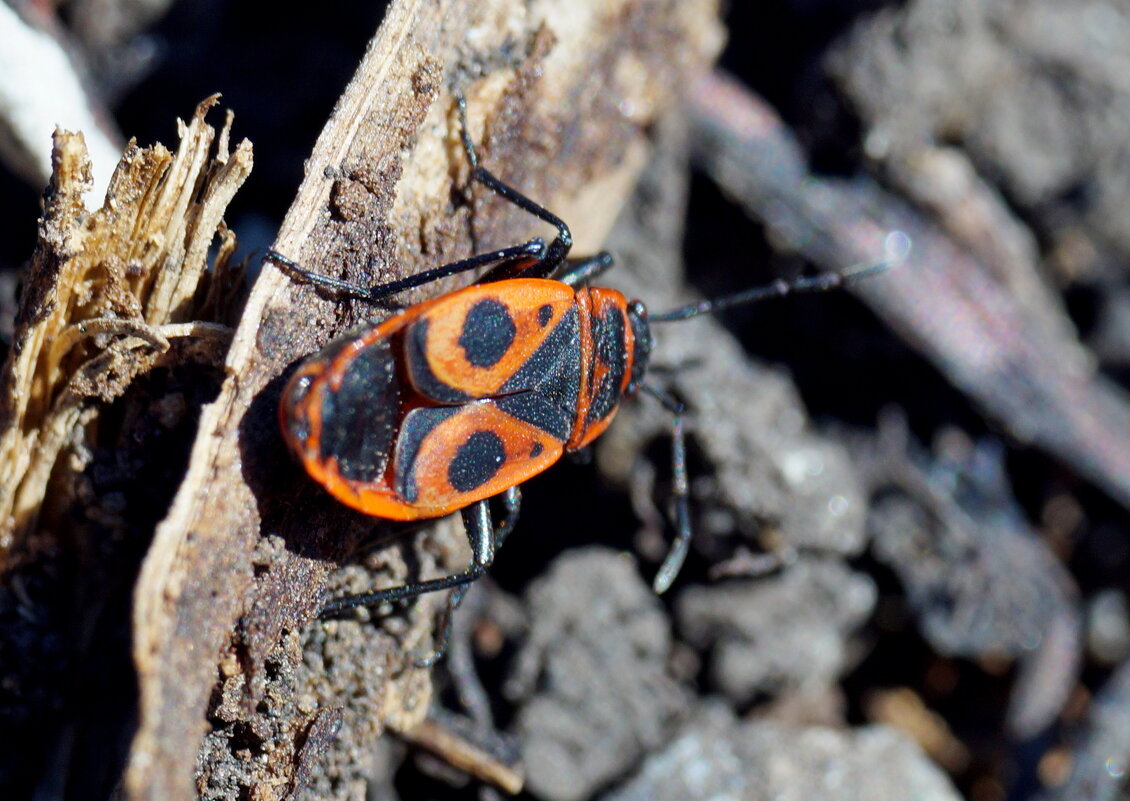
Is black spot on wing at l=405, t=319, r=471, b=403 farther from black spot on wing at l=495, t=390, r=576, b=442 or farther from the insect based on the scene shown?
black spot on wing at l=495, t=390, r=576, b=442

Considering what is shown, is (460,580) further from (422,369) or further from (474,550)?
(422,369)

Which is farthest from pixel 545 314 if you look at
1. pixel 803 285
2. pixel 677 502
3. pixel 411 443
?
pixel 803 285

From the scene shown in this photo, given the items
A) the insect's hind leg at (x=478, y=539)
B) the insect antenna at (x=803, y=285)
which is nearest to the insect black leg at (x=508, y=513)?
the insect's hind leg at (x=478, y=539)

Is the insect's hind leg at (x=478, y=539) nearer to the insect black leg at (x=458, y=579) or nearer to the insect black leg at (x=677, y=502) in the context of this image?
the insect black leg at (x=458, y=579)

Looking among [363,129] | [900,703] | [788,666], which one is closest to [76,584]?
[363,129]

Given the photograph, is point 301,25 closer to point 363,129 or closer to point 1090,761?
point 363,129
